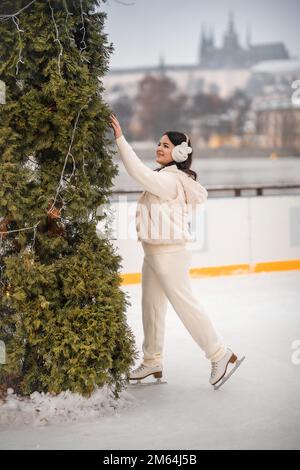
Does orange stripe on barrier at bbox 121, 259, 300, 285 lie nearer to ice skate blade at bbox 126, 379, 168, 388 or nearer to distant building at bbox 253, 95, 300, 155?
ice skate blade at bbox 126, 379, 168, 388

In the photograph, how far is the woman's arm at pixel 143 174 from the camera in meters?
3.53

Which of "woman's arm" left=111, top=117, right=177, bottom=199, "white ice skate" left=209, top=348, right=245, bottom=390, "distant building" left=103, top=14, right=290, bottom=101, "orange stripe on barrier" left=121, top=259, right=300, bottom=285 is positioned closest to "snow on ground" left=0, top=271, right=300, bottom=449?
"white ice skate" left=209, top=348, right=245, bottom=390


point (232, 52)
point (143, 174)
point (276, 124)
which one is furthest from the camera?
point (232, 52)

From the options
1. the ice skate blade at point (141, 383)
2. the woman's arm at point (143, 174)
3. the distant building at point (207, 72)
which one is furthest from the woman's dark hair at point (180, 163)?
the distant building at point (207, 72)

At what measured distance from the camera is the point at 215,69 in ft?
187

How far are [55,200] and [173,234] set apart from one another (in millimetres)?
733

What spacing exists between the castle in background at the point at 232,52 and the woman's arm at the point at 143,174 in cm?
3834

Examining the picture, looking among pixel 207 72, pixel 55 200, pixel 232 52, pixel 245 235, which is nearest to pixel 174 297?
pixel 55 200

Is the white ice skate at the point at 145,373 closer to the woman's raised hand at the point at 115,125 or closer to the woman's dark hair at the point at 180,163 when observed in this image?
the woman's dark hair at the point at 180,163

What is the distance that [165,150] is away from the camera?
3.89 metres

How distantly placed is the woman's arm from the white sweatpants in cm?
29

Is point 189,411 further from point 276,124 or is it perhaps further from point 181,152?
point 276,124

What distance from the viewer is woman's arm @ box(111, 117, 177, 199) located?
11.6ft
